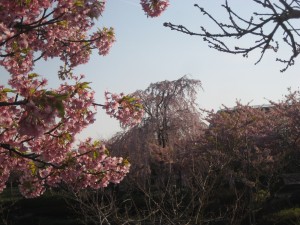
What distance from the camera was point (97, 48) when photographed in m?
8.16

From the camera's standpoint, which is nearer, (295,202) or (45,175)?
(45,175)

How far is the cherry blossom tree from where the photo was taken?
16.9 ft

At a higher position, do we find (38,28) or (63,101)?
(38,28)

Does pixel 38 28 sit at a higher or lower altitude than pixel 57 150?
higher

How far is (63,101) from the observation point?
17.4 feet

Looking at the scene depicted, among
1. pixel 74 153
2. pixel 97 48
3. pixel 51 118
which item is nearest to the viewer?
pixel 51 118

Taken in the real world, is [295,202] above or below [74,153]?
below

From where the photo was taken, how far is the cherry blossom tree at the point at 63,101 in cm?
516

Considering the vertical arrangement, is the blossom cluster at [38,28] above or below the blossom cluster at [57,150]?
above

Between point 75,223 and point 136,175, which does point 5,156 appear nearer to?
point 75,223

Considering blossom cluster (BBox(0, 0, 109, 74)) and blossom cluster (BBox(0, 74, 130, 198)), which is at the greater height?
blossom cluster (BBox(0, 0, 109, 74))

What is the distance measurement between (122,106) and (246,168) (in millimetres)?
10471

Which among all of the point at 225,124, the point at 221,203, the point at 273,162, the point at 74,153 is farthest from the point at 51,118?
the point at 221,203

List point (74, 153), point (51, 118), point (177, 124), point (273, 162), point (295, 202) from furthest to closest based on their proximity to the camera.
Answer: point (177, 124) < point (295, 202) < point (273, 162) < point (74, 153) < point (51, 118)
